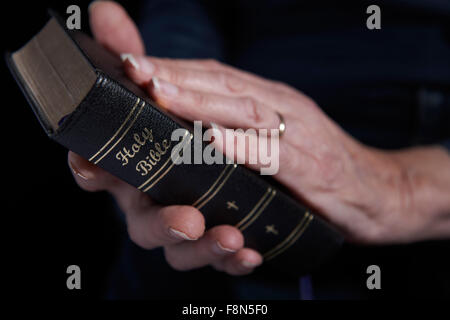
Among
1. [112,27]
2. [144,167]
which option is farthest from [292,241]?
[112,27]

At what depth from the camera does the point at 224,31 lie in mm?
1151

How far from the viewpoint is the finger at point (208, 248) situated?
55 cm

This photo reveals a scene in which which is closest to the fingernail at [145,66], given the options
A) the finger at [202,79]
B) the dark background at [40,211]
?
the finger at [202,79]

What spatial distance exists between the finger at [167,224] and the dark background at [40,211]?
59cm

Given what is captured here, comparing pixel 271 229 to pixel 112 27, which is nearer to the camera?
pixel 271 229

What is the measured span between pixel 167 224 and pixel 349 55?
0.70 metres

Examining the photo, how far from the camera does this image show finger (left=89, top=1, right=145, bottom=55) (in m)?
0.73

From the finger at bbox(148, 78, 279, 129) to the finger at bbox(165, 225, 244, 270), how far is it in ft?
0.52

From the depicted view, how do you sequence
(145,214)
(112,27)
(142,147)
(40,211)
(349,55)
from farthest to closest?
(40,211)
(349,55)
(112,27)
(145,214)
(142,147)

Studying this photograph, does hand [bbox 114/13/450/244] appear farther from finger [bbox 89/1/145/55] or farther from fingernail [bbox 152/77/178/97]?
finger [bbox 89/1/145/55]

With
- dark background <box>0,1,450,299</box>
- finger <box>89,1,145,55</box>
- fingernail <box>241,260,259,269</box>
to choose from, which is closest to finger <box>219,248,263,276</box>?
fingernail <box>241,260,259,269</box>

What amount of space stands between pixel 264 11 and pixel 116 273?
2.52ft

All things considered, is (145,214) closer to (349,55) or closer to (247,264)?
(247,264)

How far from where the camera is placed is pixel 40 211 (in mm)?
1139
